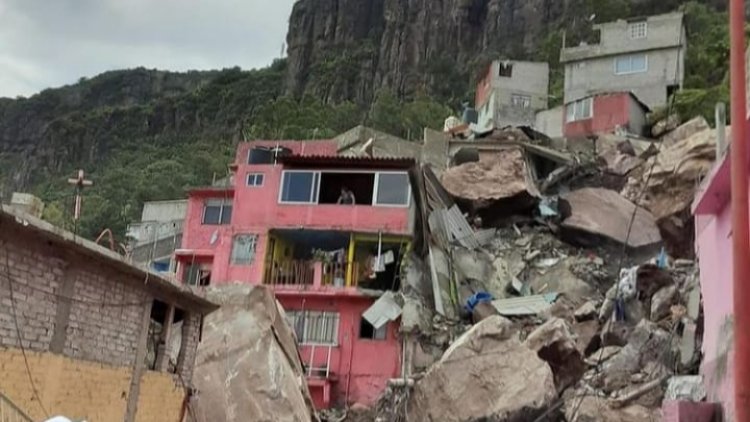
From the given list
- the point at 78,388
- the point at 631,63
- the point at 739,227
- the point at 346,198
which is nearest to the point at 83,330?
the point at 78,388

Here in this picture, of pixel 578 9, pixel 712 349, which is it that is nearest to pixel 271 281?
pixel 712 349

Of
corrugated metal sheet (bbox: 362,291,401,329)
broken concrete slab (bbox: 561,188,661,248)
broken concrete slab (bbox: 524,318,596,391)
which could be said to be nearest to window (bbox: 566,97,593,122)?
broken concrete slab (bbox: 561,188,661,248)

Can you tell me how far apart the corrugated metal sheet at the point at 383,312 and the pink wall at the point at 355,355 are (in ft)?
1.17

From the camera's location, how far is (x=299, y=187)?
26.5 meters

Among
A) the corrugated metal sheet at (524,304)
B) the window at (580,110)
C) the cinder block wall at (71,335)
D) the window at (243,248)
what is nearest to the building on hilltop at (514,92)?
the window at (580,110)

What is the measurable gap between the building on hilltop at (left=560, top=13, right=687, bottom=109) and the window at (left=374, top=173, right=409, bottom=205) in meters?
20.9

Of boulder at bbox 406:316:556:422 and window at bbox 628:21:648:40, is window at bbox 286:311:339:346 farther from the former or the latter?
window at bbox 628:21:648:40

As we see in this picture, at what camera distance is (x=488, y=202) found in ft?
96.3

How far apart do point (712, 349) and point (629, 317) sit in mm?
12801

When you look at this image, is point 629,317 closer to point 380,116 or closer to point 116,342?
point 116,342

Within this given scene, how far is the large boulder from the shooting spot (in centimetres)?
1758

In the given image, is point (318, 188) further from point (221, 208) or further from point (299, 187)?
point (221, 208)

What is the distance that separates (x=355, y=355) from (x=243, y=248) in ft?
18.3

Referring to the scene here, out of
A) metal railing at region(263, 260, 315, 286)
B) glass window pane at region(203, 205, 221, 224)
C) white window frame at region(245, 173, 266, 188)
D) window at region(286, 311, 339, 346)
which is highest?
white window frame at region(245, 173, 266, 188)
